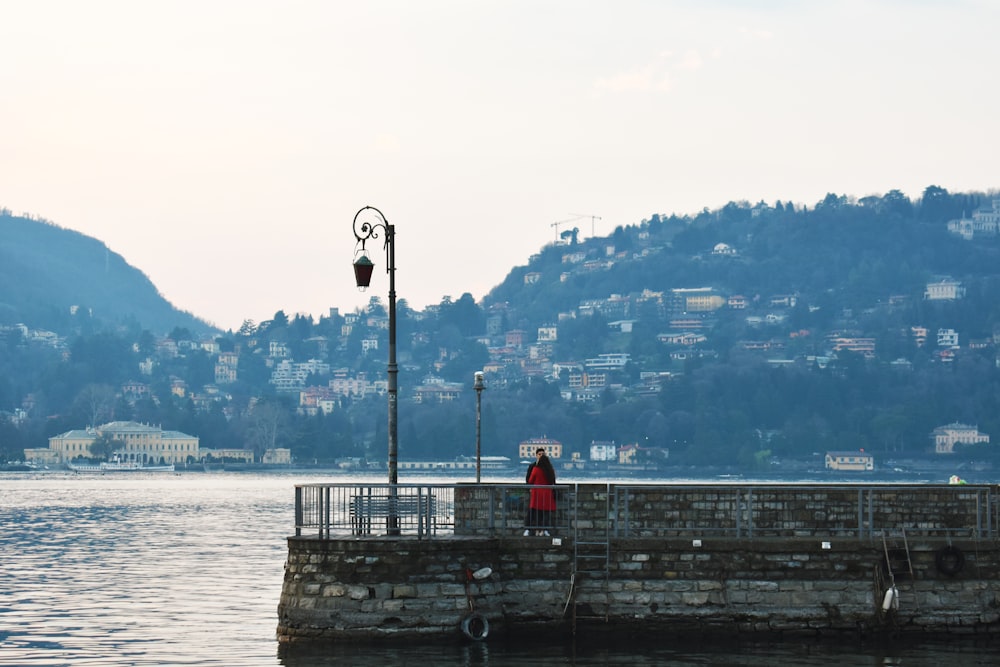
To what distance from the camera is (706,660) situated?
1068 inches

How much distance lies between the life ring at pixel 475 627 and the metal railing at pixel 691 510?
6.31 feet

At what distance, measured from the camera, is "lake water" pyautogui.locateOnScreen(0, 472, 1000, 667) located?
27.2 metres

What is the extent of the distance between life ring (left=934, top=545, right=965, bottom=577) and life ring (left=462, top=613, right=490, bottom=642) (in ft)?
23.8

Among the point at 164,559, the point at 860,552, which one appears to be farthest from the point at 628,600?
the point at 164,559

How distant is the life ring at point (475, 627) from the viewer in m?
27.5

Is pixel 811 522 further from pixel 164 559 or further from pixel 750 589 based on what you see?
pixel 164 559

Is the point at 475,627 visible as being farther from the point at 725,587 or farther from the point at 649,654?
the point at 725,587

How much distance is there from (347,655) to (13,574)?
28.5 meters

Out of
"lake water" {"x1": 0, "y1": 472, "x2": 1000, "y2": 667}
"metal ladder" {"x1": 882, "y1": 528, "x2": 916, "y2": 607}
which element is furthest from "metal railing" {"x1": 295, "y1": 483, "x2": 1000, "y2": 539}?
"lake water" {"x1": 0, "y1": 472, "x2": 1000, "y2": 667}

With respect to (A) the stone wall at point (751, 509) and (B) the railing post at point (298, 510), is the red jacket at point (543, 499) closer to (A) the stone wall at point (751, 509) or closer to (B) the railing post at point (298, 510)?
(A) the stone wall at point (751, 509)

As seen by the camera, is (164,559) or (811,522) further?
(164,559)

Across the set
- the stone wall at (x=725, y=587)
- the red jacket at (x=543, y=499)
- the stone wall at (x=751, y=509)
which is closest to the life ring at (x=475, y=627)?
the stone wall at (x=725, y=587)

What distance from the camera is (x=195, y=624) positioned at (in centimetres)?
3566

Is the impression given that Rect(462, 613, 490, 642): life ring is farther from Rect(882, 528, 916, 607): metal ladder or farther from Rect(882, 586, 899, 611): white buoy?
Rect(882, 528, 916, 607): metal ladder
